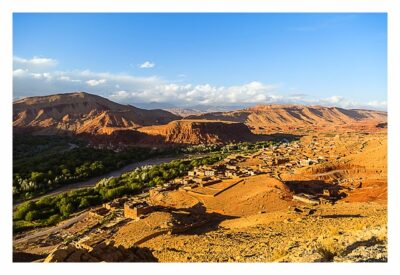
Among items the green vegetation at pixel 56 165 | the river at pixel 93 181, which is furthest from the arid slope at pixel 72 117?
the river at pixel 93 181

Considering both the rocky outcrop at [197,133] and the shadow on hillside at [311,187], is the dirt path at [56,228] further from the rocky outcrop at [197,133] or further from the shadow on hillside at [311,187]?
the rocky outcrop at [197,133]

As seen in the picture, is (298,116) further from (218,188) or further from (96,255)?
(96,255)

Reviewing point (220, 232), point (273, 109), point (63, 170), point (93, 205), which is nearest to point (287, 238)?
point (220, 232)

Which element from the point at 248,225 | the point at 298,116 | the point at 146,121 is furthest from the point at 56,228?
the point at 298,116

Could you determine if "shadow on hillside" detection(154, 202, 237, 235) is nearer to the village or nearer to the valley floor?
the valley floor

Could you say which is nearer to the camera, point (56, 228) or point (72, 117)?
point (56, 228)
